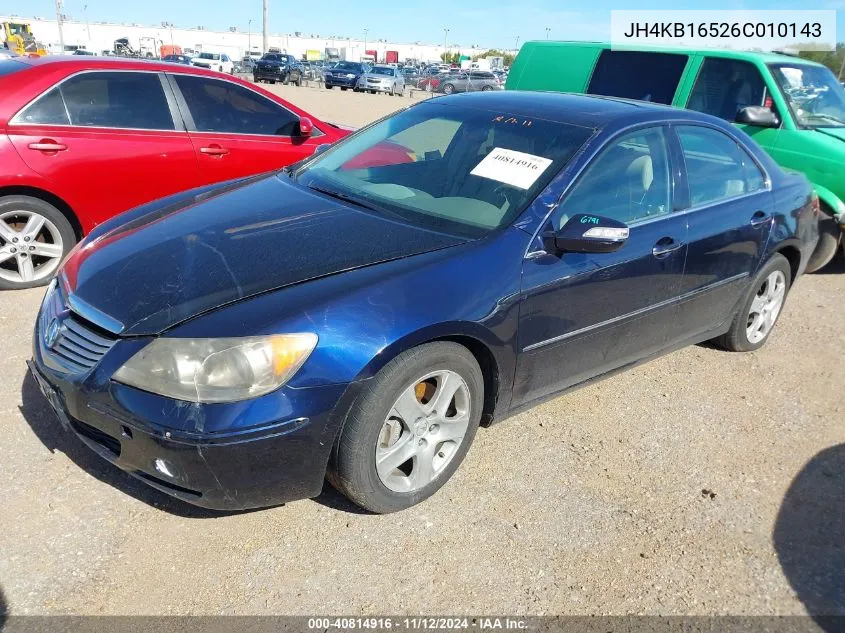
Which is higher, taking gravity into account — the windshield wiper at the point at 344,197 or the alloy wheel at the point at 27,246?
the windshield wiper at the point at 344,197

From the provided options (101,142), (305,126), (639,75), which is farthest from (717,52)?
(101,142)

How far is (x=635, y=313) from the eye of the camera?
3387 millimetres

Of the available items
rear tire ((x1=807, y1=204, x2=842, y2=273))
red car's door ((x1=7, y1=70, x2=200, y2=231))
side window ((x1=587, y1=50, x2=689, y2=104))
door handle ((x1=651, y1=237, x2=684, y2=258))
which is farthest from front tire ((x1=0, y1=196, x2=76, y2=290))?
rear tire ((x1=807, y1=204, x2=842, y2=273))

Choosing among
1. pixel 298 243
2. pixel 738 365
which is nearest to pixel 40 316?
pixel 298 243

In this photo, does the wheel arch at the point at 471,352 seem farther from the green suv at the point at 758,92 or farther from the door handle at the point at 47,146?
the green suv at the point at 758,92

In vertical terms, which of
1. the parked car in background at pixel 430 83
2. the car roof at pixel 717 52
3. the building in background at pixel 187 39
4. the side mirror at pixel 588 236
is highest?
the car roof at pixel 717 52

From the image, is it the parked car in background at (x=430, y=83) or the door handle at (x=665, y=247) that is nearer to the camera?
the door handle at (x=665, y=247)

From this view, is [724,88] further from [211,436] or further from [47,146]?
[211,436]

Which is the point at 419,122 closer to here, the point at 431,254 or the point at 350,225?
the point at 350,225

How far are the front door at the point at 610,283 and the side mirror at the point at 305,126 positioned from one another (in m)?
3.07

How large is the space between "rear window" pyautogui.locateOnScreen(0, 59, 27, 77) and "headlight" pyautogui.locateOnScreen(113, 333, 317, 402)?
142 inches

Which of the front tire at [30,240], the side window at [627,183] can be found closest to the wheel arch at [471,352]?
the side window at [627,183]

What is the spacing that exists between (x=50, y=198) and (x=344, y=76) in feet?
115

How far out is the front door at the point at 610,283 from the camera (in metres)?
2.94
